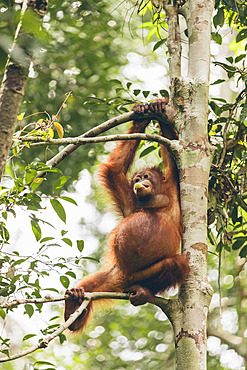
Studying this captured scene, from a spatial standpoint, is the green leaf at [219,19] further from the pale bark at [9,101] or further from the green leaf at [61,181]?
the pale bark at [9,101]

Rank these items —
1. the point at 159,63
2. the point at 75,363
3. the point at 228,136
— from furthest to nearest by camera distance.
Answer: the point at 159,63 → the point at 75,363 → the point at 228,136

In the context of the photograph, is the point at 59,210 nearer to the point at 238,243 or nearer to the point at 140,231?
the point at 140,231

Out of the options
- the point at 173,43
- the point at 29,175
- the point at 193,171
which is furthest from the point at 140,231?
the point at 173,43

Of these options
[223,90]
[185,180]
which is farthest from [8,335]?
[185,180]

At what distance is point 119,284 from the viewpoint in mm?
3986

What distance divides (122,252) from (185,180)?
0.94 metres

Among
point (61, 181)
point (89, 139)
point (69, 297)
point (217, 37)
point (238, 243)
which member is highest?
point (217, 37)

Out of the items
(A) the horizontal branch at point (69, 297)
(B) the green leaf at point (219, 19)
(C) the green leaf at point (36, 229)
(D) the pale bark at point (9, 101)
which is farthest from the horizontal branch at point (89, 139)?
(B) the green leaf at point (219, 19)

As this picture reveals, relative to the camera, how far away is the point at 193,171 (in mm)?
3326

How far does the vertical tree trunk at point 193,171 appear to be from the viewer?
2934 millimetres

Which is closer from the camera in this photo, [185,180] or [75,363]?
[185,180]

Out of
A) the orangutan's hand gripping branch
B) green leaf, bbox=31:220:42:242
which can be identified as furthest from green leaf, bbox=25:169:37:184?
the orangutan's hand gripping branch

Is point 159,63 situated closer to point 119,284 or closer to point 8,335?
point 8,335

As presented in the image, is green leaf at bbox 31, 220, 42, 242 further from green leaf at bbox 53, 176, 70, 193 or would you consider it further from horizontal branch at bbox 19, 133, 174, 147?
horizontal branch at bbox 19, 133, 174, 147
